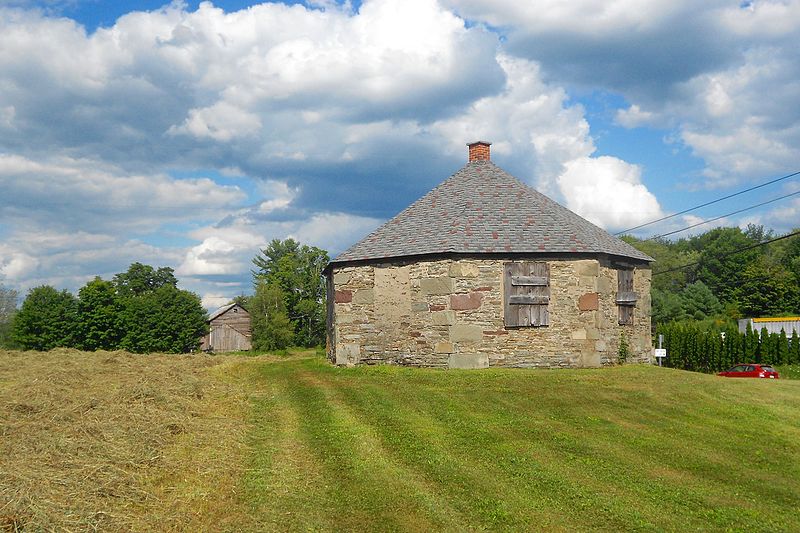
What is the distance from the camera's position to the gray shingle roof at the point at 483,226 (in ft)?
69.9

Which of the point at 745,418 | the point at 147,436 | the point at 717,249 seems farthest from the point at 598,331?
the point at 717,249

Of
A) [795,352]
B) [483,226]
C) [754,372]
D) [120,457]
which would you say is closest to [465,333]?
[483,226]

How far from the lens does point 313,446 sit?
10.7 m

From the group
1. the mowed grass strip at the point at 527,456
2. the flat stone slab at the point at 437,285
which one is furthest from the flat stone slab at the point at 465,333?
the mowed grass strip at the point at 527,456

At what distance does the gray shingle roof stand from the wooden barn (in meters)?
33.0

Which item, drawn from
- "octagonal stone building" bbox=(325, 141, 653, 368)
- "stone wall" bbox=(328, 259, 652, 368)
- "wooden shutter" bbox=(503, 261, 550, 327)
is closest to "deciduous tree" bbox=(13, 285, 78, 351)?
"octagonal stone building" bbox=(325, 141, 653, 368)

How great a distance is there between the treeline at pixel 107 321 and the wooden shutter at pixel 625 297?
3319 cm

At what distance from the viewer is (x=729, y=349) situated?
1346 inches

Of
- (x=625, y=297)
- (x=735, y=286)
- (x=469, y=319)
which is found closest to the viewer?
(x=469, y=319)

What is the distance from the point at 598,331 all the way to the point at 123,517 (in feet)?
57.4

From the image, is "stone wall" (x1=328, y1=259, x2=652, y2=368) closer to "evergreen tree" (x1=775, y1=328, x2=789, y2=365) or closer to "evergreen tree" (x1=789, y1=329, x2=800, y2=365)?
"evergreen tree" (x1=775, y1=328, x2=789, y2=365)

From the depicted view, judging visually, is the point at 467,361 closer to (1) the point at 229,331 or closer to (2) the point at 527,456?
(2) the point at 527,456

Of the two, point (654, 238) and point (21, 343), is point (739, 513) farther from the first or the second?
point (654, 238)

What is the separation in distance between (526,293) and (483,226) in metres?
2.89
